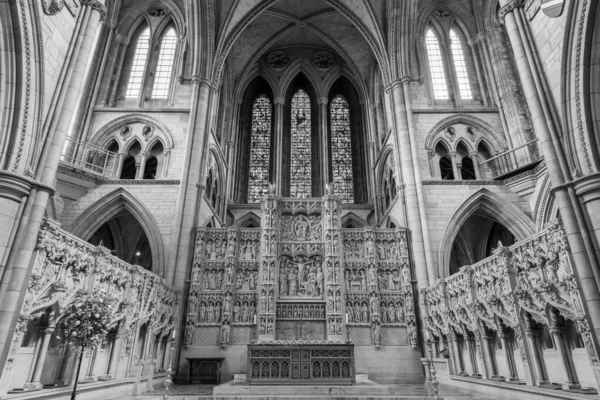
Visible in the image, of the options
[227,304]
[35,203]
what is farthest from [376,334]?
[35,203]

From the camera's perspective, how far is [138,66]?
20562mm

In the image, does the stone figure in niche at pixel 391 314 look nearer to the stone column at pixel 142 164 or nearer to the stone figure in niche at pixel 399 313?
the stone figure in niche at pixel 399 313

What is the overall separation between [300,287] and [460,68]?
46.2 ft

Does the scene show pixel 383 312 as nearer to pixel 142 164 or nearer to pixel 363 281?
pixel 363 281

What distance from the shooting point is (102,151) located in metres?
16.9

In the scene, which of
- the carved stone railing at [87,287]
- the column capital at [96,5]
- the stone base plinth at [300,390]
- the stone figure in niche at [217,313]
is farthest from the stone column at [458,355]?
the column capital at [96,5]

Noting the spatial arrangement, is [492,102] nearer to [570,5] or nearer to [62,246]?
[570,5]

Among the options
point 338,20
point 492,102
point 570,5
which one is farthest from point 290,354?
point 338,20

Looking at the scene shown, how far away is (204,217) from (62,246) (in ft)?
32.6

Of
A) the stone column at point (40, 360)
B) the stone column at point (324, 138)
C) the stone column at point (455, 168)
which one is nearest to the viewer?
the stone column at point (40, 360)

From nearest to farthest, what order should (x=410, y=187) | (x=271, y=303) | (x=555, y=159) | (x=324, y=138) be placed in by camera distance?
1. (x=555, y=159)
2. (x=271, y=303)
3. (x=410, y=187)
4. (x=324, y=138)

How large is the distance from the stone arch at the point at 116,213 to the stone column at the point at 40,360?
7.11m

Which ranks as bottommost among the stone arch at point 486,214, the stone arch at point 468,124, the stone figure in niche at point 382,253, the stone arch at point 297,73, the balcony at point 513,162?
the stone figure in niche at point 382,253

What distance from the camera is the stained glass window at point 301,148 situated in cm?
2555
